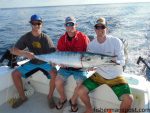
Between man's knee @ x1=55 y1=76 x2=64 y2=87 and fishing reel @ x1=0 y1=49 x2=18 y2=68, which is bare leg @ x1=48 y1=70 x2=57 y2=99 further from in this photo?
fishing reel @ x1=0 y1=49 x2=18 y2=68

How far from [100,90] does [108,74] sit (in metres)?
0.38

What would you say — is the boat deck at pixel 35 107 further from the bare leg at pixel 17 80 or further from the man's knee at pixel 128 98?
the man's knee at pixel 128 98

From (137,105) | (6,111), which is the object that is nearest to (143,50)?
(137,105)

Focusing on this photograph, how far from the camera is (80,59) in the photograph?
3.12 meters

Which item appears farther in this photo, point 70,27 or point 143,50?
point 143,50

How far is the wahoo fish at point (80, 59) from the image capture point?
300 centimetres

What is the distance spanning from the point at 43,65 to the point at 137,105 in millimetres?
1652

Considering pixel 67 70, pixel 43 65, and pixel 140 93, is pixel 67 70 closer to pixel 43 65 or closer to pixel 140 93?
pixel 43 65

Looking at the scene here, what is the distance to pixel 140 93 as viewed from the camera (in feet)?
10.9

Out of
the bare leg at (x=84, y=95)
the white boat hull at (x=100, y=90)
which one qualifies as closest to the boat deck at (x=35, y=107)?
the white boat hull at (x=100, y=90)

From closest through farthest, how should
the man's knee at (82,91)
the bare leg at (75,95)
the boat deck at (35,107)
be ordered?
the man's knee at (82,91)
the bare leg at (75,95)
the boat deck at (35,107)

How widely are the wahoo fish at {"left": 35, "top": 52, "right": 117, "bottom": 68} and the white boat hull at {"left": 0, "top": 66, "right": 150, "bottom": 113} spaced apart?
0.56 m

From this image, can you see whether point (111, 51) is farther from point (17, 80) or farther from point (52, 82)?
point (17, 80)

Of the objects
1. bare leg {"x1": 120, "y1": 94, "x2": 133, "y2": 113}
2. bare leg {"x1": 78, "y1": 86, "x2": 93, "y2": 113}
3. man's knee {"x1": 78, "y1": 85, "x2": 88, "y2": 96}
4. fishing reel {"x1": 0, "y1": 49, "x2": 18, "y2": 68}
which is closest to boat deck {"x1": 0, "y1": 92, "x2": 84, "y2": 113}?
bare leg {"x1": 78, "y1": 86, "x2": 93, "y2": 113}
